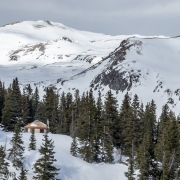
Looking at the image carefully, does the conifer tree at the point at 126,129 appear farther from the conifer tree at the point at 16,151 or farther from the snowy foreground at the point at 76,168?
the conifer tree at the point at 16,151

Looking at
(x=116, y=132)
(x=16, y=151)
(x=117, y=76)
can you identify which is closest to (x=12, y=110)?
(x=116, y=132)

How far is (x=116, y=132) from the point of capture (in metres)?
68.2

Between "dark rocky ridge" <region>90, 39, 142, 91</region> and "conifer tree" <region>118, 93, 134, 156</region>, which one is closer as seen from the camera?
"conifer tree" <region>118, 93, 134, 156</region>

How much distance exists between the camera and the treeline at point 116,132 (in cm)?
5400

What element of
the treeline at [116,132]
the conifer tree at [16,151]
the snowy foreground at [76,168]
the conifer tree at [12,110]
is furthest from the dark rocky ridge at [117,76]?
the conifer tree at [16,151]

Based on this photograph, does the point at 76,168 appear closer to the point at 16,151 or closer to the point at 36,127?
the point at 16,151

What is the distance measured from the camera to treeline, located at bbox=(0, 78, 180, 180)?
54.0m

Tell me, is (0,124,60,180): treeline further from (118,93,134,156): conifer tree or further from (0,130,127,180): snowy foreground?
(118,93,134,156): conifer tree

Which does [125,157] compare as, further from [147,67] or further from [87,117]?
[147,67]

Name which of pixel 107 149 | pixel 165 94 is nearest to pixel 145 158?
pixel 107 149

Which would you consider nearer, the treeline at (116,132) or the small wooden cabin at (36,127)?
the treeline at (116,132)

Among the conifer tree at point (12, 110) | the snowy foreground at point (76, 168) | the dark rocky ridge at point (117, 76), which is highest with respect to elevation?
the dark rocky ridge at point (117, 76)

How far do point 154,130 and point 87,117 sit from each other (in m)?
14.9

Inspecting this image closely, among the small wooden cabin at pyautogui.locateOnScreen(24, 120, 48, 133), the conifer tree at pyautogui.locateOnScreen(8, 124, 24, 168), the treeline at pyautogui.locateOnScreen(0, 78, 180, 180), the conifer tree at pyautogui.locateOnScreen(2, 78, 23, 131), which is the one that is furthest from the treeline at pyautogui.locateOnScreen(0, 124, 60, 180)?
the small wooden cabin at pyautogui.locateOnScreen(24, 120, 48, 133)
